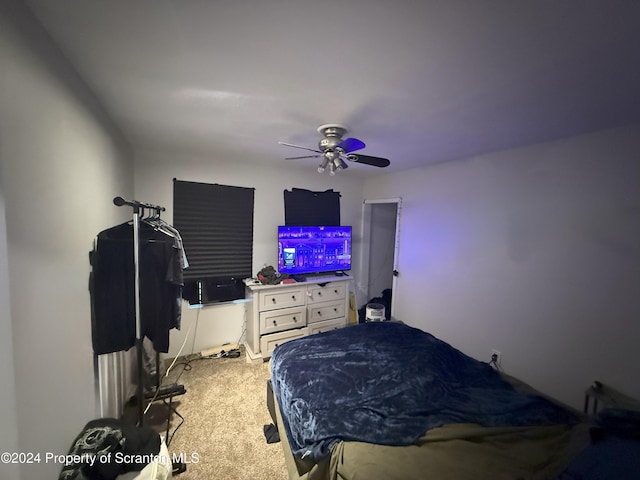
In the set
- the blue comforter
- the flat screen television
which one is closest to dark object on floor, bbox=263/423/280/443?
the blue comforter

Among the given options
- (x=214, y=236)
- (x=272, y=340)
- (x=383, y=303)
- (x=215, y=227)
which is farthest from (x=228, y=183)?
(x=383, y=303)

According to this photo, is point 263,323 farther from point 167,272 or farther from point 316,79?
point 316,79

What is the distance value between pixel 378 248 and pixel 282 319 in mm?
2247

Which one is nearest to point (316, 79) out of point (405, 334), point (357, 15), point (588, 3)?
point (357, 15)

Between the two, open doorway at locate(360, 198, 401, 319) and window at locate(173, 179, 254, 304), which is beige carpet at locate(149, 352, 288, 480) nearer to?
window at locate(173, 179, 254, 304)

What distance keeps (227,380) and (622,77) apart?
362 centimetres

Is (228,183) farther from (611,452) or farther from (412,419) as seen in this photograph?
(611,452)

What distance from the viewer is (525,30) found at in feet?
2.91

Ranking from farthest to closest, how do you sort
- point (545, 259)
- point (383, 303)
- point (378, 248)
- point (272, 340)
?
point (378, 248), point (383, 303), point (272, 340), point (545, 259)

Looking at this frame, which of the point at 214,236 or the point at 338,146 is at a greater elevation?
the point at 338,146

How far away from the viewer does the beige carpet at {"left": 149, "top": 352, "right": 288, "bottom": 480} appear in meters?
1.62

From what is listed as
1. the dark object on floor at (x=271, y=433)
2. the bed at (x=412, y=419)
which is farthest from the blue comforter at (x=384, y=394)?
the dark object on floor at (x=271, y=433)

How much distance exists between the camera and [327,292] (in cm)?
335

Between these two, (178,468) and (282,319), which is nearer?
(178,468)
